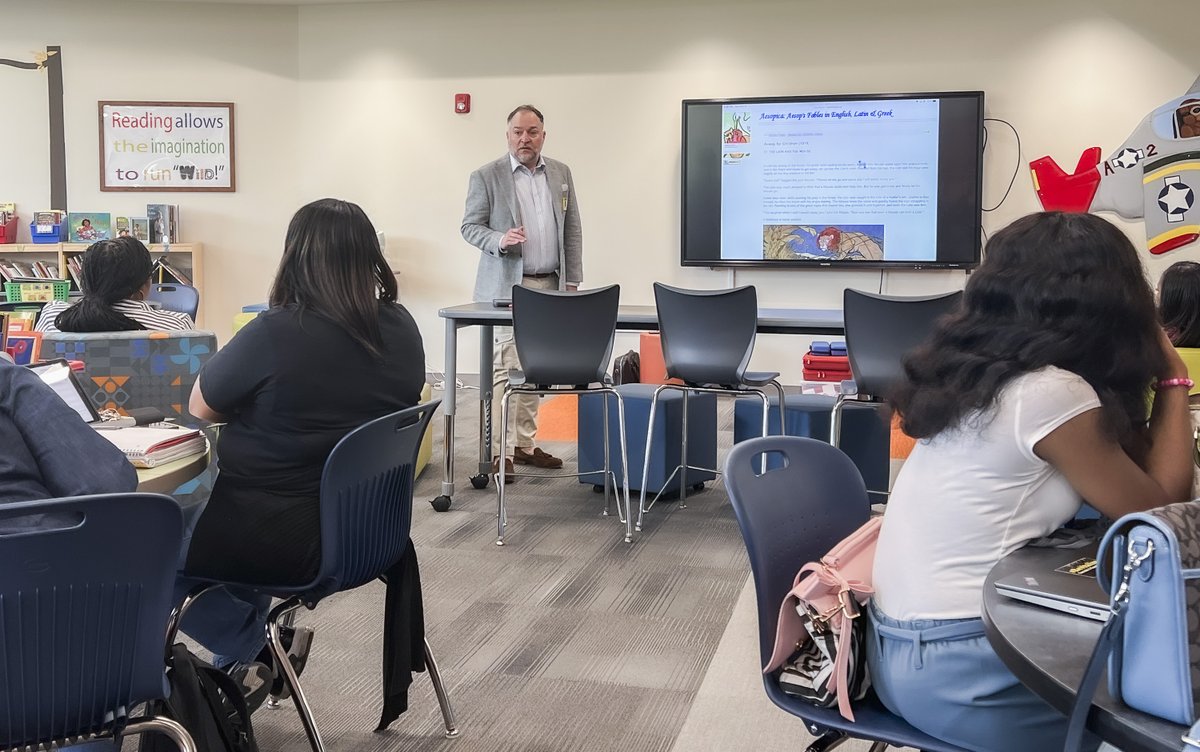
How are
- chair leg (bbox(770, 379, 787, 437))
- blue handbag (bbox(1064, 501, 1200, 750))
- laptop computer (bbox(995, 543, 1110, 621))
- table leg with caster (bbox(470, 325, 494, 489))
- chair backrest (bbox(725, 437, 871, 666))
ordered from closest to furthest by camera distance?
blue handbag (bbox(1064, 501, 1200, 750))
laptop computer (bbox(995, 543, 1110, 621))
chair backrest (bbox(725, 437, 871, 666))
chair leg (bbox(770, 379, 787, 437))
table leg with caster (bbox(470, 325, 494, 489))

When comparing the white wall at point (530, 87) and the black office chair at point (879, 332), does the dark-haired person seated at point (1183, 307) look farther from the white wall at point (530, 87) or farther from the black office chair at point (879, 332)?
the white wall at point (530, 87)

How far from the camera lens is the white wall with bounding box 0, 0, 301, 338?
26.5 ft

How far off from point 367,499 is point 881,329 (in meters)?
2.29

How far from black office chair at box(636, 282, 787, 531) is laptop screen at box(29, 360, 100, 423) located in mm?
2179

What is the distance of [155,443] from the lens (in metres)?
2.02

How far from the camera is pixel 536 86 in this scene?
7.66 meters

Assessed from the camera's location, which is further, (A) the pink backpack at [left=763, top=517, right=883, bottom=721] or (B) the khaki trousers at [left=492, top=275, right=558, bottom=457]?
(B) the khaki trousers at [left=492, top=275, right=558, bottom=457]

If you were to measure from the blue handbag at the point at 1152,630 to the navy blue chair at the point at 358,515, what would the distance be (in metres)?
1.43

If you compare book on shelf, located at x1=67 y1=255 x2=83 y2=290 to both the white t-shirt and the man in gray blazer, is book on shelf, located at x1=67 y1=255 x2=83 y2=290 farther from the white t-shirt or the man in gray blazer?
the white t-shirt

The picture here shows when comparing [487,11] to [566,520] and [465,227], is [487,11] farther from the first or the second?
[566,520]

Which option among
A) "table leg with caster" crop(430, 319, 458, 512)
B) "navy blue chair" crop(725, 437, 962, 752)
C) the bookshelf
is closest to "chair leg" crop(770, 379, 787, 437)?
"table leg with caster" crop(430, 319, 458, 512)

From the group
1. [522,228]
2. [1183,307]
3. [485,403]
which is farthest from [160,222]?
[1183,307]

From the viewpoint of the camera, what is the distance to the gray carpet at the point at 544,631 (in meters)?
2.45

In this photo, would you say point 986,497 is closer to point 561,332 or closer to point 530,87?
point 561,332
